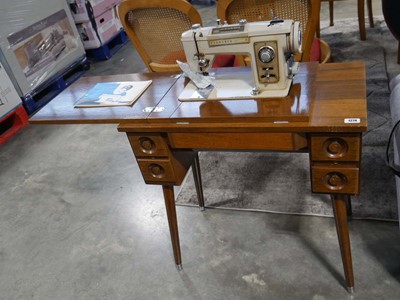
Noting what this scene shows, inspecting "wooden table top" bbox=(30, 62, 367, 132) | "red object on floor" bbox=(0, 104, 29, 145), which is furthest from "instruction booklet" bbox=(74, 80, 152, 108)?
"red object on floor" bbox=(0, 104, 29, 145)

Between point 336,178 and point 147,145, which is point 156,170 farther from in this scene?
point 336,178

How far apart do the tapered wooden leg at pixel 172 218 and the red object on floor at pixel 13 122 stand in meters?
2.13

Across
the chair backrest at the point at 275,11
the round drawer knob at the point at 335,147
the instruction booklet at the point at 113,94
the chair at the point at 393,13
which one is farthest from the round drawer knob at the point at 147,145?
the chair at the point at 393,13

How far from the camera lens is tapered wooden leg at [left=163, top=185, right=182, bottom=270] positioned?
1.43 meters

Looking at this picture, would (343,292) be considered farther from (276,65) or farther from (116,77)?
(116,77)

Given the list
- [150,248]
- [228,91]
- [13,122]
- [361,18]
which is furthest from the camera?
[13,122]

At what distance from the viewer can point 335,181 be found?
1139mm

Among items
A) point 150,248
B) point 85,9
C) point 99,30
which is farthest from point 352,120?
point 99,30

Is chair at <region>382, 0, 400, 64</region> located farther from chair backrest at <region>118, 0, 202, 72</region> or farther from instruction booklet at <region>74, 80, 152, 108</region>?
instruction booklet at <region>74, 80, 152, 108</region>

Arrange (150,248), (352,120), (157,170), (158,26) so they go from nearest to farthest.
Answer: (352,120)
(157,170)
(150,248)
(158,26)

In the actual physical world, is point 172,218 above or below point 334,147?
below

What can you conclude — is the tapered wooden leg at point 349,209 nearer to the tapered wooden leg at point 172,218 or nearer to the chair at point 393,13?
the tapered wooden leg at point 172,218

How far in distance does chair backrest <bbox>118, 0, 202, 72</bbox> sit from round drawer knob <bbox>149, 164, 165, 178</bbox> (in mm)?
758

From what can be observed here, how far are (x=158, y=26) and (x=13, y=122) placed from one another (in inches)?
77.1
